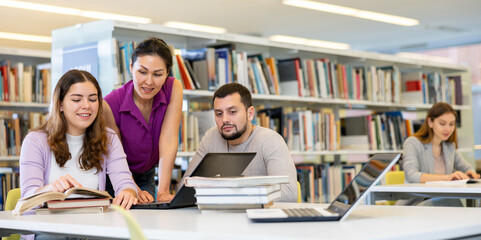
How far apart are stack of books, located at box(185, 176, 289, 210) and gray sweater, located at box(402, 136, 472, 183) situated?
2.30 m

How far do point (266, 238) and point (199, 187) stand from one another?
1.95ft

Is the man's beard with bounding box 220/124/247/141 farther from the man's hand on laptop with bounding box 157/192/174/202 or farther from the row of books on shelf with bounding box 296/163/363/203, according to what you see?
the row of books on shelf with bounding box 296/163/363/203

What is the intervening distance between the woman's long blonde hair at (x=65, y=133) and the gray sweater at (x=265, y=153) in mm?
392

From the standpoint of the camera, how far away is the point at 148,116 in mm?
2748

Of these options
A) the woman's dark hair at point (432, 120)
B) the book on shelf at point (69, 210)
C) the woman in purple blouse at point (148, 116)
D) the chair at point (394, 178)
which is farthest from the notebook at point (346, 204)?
the woman's dark hair at point (432, 120)

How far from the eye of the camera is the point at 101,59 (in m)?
3.56

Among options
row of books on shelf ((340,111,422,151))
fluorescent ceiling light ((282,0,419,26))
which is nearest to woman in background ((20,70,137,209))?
row of books on shelf ((340,111,422,151))

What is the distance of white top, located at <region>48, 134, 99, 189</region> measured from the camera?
2230 mm

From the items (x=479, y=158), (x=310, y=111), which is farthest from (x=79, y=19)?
(x=479, y=158)

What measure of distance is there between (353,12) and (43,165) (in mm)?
5968

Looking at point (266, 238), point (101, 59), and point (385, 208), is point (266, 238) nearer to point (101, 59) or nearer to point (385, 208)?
point (385, 208)

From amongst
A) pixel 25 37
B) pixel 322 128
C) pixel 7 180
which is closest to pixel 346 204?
pixel 322 128

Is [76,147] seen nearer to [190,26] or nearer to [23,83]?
[23,83]

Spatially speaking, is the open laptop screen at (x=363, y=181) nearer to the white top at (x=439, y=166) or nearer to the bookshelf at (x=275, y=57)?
the bookshelf at (x=275, y=57)
